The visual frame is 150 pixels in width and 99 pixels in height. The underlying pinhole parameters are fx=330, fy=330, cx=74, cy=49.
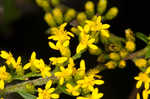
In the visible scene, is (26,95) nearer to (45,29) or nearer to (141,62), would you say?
(141,62)

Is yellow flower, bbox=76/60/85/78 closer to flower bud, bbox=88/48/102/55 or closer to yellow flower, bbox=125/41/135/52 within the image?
flower bud, bbox=88/48/102/55

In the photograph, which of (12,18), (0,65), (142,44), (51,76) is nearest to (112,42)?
(142,44)

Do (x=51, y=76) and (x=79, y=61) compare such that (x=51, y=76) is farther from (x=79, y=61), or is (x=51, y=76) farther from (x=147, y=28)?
(x=147, y=28)

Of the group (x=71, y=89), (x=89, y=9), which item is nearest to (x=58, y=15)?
(x=89, y=9)

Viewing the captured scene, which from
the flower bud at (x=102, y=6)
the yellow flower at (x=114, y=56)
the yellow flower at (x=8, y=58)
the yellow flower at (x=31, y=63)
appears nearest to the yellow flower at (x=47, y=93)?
the yellow flower at (x=31, y=63)

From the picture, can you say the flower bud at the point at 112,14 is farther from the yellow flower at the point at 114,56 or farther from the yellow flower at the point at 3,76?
the yellow flower at the point at 3,76
